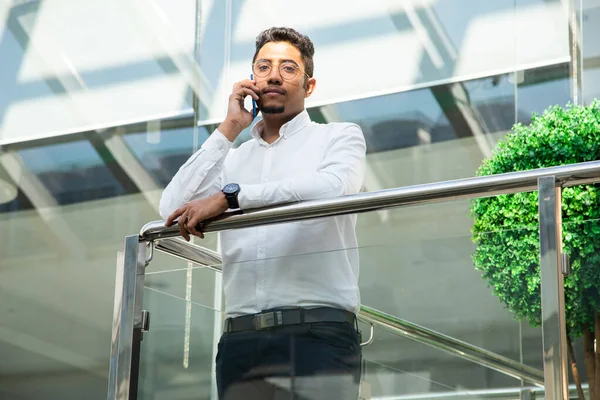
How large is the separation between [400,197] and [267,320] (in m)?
0.49

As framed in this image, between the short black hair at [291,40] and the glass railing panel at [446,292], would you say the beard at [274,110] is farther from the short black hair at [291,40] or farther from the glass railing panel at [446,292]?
the glass railing panel at [446,292]

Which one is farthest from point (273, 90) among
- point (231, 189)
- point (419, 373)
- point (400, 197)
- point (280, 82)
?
point (419, 373)

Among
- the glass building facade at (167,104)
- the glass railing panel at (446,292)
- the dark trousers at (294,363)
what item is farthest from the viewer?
the glass building facade at (167,104)

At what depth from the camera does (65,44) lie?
703 cm

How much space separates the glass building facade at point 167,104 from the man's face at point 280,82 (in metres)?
2.39

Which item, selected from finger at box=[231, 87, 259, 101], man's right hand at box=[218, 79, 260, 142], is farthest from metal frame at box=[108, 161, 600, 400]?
finger at box=[231, 87, 259, 101]

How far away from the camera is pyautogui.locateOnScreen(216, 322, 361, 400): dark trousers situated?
2.46m

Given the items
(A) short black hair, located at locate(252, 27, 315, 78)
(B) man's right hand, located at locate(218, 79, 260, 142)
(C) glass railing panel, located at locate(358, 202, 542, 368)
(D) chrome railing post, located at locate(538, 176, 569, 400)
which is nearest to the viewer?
(D) chrome railing post, located at locate(538, 176, 569, 400)

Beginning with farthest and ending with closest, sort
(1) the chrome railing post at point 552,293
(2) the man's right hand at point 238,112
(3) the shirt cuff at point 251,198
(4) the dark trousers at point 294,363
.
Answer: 1. (2) the man's right hand at point 238,112
2. (3) the shirt cuff at point 251,198
3. (4) the dark trousers at point 294,363
4. (1) the chrome railing post at point 552,293

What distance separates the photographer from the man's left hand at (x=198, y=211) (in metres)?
2.68

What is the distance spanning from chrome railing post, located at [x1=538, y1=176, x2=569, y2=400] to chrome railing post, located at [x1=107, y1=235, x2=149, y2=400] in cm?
122

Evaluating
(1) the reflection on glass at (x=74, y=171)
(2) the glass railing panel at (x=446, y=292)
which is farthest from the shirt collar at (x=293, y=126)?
(1) the reflection on glass at (x=74, y=171)

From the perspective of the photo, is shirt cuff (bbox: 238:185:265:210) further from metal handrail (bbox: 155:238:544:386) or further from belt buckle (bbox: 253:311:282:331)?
metal handrail (bbox: 155:238:544:386)

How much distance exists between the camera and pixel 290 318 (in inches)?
99.6
